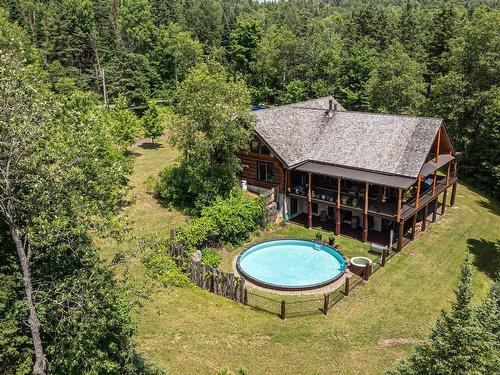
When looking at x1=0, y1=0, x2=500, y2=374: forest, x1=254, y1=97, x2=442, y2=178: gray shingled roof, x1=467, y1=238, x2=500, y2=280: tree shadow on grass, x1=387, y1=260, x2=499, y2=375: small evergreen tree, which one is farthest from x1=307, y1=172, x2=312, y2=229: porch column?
x1=387, y1=260, x2=499, y2=375: small evergreen tree

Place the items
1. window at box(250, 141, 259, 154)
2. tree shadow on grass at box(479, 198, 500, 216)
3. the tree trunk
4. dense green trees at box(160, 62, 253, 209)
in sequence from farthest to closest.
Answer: tree shadow on grass at box(479, 198, 500, 216), window at box(250, 141, 259, 154), dense green trees at box(160, 62, 253, 209), the tree trunk

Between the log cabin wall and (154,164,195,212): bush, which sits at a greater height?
the log cabin wall

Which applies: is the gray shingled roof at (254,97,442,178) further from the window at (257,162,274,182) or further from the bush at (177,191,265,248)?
the bush at (177,191,265,248)

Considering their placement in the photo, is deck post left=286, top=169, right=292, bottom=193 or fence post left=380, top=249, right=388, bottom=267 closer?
fence post left=380, top=249, right=388, bottom=267

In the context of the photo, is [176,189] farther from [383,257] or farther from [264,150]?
[383,257]

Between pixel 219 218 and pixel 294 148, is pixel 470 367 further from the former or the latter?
pixel 294 148

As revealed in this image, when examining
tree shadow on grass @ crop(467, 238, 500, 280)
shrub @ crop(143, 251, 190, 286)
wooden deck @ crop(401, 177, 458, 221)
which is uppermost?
wooden deck @ crop(401, 177, 458, 221)

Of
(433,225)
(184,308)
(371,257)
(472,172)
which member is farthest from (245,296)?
(472,172)

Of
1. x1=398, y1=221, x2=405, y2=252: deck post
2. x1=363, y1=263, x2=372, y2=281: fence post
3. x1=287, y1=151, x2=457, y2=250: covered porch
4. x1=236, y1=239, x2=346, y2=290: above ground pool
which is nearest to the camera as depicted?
x1=363, y1=263, x2=372, y2=281: fence post
